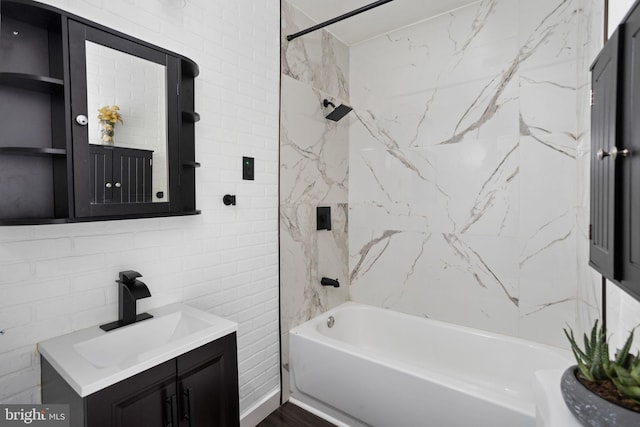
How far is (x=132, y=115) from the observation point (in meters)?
1.38

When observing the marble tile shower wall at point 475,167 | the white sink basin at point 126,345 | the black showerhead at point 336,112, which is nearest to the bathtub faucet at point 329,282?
the marble tile shower wall at point 475,167

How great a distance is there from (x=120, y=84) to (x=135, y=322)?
3.37ft

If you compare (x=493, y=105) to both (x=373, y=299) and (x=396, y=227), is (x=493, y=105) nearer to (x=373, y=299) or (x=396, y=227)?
(x=396, y=227)

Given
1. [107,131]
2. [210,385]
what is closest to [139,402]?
[210,385]

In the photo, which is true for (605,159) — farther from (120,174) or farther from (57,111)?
(57,111)

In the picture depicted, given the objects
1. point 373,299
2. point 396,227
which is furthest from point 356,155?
point 373,299

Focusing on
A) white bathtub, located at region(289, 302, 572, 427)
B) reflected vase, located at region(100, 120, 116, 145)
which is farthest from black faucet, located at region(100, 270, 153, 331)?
white bathtub, located at region(289, 302, 572, 427)

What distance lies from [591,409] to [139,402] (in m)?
1.34

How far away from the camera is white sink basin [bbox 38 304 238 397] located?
1025 mm

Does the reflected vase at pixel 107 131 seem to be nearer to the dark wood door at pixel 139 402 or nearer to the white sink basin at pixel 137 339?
the white sink basin at pixel 137 339

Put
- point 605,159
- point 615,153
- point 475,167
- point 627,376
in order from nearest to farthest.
→ point 627,376 → point 615,153 → point 605,159 → point 475,167

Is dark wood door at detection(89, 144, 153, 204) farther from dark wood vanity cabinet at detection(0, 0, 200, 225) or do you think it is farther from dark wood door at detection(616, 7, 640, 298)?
dark wood door at detection(616, 7, 640, 298)

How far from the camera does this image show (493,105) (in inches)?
86.3

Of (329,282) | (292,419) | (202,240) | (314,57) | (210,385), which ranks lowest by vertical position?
(292,419)
